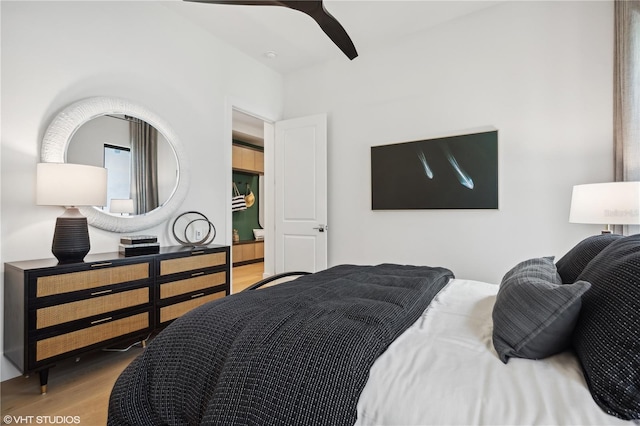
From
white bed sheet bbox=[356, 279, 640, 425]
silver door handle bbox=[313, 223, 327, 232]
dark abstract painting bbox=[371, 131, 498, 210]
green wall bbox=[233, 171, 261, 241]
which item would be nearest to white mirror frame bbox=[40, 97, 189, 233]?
silver door handle bbox=[313, 223, 327, 232]

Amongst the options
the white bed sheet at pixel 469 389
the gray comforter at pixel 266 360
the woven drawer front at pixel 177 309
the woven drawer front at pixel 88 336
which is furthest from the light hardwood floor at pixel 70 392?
the white bed sheet at pixel 469 389

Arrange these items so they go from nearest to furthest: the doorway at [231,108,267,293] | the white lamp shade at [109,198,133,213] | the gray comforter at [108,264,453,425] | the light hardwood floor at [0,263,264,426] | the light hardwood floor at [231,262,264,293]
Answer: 1. the gray comforter at [108,264,453,425]
2. the light hardwood floor at [0,263,264,426]
3. the white lamp shade at [109,198,133,213]
4. the light hardwood floor at [231,262,264,293]
5. the doorway at [231,108,267,293]

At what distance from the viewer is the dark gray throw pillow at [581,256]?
1292 millimetres

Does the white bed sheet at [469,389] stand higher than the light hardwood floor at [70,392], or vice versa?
the white bed sheet at [469,389]

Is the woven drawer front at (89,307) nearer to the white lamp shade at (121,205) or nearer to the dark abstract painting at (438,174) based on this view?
the white lamp shade at (121,205)

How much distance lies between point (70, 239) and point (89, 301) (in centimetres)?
41

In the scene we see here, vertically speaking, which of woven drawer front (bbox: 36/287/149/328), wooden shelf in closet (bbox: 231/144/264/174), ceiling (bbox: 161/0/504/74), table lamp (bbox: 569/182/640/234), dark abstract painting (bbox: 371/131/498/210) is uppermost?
ceiling (bbox: 161/0/504/74)

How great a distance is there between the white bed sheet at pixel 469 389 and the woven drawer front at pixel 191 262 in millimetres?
2044

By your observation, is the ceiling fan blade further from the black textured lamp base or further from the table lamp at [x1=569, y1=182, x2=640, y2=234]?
the table lamp at [x1=569, y1=182, x2=640, y2=234]

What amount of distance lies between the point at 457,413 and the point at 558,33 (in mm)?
3296

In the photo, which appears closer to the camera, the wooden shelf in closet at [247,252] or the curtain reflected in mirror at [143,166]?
the curtain reflected in mirror at [143,166]

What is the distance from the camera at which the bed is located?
734 millimetres

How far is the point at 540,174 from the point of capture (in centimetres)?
281

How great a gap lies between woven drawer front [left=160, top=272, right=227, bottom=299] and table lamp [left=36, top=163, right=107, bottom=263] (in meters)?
0.61
